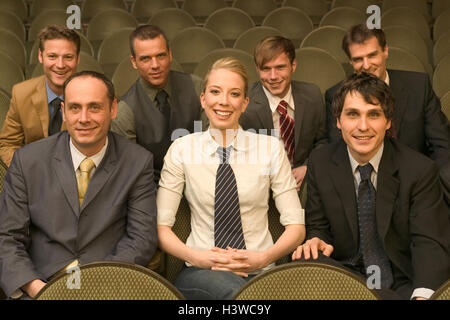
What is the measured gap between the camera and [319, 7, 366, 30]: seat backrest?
3.86 m

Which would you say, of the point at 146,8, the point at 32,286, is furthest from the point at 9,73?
the point at 32,286

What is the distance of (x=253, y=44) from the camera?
140 inches

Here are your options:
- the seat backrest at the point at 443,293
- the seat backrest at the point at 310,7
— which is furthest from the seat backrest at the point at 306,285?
the seat backrest at the point at 310,7

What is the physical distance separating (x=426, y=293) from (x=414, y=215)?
233 mm

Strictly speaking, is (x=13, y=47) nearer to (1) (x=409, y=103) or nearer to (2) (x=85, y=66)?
(2) (x=85, y=66)

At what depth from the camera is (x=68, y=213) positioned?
5.93ft

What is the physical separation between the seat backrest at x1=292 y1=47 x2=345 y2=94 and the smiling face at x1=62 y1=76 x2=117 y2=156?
4.74 ft

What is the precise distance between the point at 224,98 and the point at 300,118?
64 centimetres

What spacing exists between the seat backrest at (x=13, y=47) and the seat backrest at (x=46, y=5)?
67 centimetres

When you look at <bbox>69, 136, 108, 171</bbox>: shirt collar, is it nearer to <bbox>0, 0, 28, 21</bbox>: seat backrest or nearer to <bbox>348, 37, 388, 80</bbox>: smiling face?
<bbox>348, 37, 388, 80</bbox>: smiling face

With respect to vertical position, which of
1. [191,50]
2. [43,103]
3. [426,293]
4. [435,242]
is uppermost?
[191,50]
